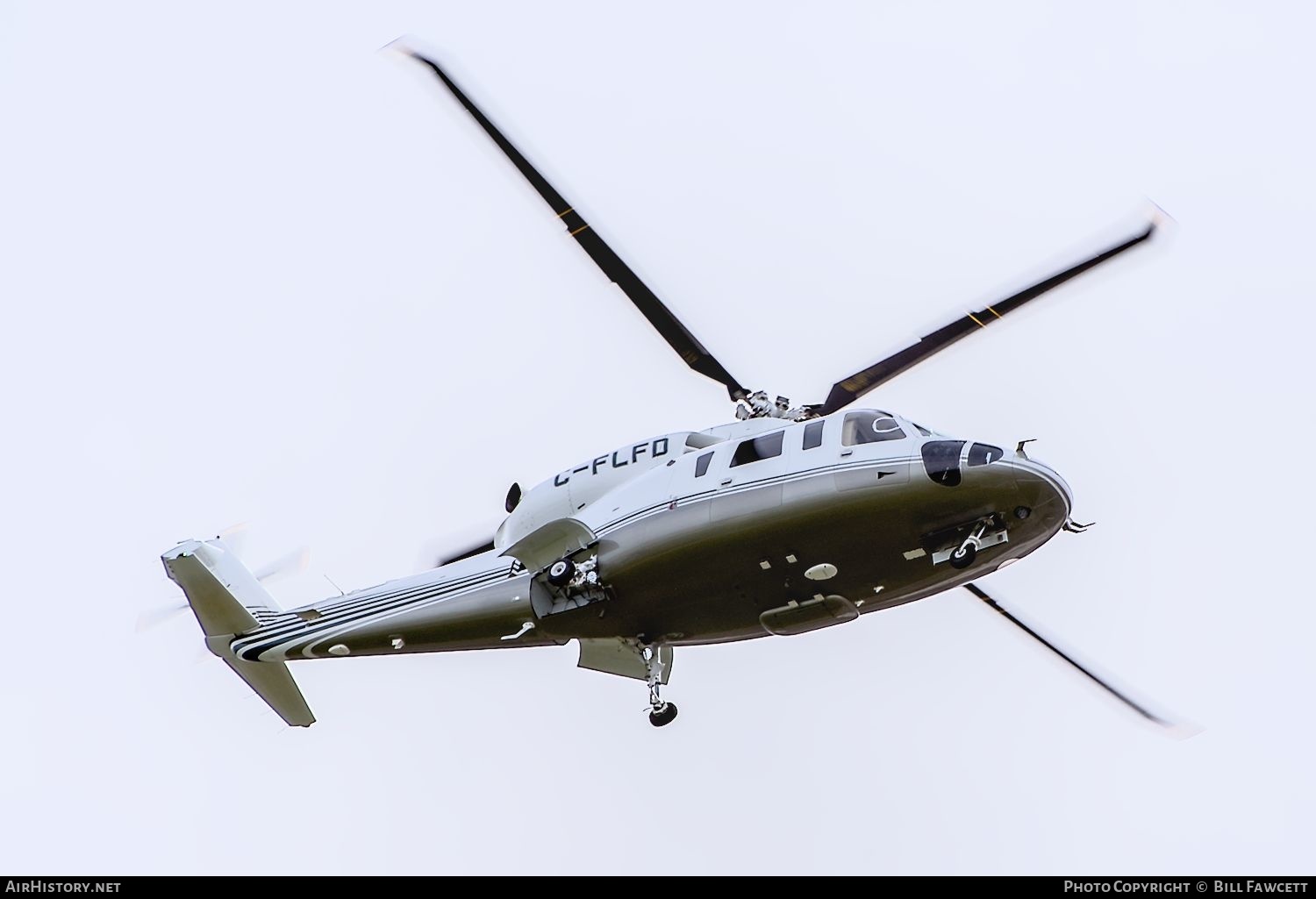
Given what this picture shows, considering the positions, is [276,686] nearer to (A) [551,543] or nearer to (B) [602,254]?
(A) [551,543]

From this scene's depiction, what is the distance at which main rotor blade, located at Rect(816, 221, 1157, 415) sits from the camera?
20.7m

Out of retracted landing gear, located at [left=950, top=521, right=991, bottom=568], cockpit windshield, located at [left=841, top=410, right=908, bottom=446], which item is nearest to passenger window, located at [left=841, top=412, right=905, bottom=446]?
cockpit windshield, located at [left=841, top=410, right=908, bottom=446]

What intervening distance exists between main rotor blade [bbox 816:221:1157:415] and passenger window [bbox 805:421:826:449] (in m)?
1.10

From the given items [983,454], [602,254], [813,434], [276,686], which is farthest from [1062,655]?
[276,686]

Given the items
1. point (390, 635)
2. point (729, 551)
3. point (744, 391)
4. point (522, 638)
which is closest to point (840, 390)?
point (744, 391)

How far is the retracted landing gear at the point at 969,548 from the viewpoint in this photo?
67.5 ft

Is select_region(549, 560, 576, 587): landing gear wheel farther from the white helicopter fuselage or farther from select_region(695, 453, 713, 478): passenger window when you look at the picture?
select_region(695, 453, 713, 478): passenger window

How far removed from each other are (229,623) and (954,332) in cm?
1356

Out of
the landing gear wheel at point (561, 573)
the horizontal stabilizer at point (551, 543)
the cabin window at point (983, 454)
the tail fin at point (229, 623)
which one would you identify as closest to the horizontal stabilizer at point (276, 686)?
the tail fin at point (229, 623)

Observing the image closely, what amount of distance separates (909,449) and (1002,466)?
1308 mm

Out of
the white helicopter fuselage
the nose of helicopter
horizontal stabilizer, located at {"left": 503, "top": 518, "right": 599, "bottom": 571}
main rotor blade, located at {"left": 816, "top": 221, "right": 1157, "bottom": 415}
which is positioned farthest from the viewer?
horizontal stabilizer, located at {"left": 503, "top": 518, "right": 599, "bottom": 571}

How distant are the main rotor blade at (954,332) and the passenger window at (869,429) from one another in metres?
0.92

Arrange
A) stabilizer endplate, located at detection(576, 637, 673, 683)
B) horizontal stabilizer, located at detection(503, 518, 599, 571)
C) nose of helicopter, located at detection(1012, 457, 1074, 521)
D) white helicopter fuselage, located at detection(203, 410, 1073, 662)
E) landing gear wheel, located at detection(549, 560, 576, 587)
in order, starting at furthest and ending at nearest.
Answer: stabilizer endplate, located at detection(576, 637, 673, 683) < horizontal stabilizer, located at detection(503, 518, 599, 571) < landing gear wheel, located at detection(549, 560, 576, 587) < white helicopter fuselage, located at detection(203, 410, 1073, 662) < nose of helicopter, located at detection(1012, 457, 1074, 521)
